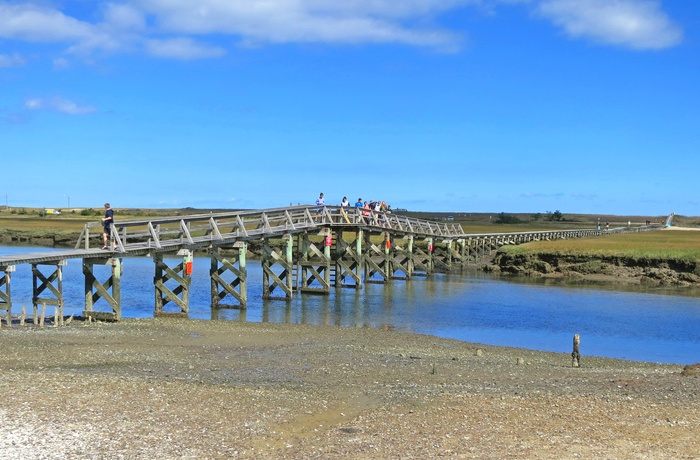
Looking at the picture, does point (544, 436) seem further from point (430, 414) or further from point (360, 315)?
point (360, 315)

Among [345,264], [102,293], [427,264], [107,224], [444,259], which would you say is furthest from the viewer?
[444,259]

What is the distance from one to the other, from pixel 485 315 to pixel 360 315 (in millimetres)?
5095

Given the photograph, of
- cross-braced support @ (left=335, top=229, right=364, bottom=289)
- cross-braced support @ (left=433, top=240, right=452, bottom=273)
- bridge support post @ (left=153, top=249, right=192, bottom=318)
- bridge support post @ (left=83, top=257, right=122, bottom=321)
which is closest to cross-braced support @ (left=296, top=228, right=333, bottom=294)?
cross-braced support @ (left=335, top=229, right=364, bottom=289)

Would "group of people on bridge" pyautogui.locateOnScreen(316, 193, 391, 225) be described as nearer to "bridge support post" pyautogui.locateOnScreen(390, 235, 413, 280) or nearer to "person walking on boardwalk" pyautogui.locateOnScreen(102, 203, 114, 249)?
"bridge support post" pyautogui.locateOnScreen(390, 235, 413, 280)

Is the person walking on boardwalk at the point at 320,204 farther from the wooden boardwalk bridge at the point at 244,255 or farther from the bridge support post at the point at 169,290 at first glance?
the bridge support post at the point at 169,290

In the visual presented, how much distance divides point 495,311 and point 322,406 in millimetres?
22827

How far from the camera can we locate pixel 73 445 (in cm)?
1133

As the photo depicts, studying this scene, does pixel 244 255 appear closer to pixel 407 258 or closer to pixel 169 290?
pixel 169 290

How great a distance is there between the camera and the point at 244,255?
35625mm

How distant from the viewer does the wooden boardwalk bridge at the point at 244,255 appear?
27.0 meters

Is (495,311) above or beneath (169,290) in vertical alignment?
beneath

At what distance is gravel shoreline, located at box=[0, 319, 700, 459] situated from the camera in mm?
11664

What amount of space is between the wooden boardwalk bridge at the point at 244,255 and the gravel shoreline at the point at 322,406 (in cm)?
583

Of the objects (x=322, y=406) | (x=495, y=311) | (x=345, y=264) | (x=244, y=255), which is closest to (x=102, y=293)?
(x=244, y=255)
